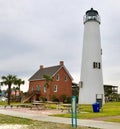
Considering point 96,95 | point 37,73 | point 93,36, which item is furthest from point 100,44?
point 37,73

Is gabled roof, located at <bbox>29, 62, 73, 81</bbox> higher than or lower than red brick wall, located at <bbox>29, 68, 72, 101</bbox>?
higher

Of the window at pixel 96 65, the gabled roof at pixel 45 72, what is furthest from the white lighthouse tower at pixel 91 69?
the gabled roof at pixel 45 72

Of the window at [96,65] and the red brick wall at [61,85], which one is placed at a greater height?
the window at [96,65]

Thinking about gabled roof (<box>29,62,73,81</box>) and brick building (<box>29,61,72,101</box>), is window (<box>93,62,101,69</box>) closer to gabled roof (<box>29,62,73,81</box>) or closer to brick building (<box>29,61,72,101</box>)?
brick building (<box>29,61,72,101</box>)

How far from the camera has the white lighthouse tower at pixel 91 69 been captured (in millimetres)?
40312

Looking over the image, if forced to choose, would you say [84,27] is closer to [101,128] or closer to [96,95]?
[96,95]

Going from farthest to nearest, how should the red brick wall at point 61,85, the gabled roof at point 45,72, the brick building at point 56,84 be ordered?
the gabled roof at point 45,72 → the red brick wall at point 61,85 → the brick building at point 56,84

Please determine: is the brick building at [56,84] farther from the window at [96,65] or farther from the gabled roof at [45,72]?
the window at [96,65]

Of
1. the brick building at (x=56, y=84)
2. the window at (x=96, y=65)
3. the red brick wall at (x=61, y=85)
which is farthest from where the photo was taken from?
the red brick wall at (x=61, y=85)

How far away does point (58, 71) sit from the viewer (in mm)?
54281

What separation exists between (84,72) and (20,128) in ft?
94.8

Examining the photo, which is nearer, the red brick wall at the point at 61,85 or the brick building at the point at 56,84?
the brick building at the point at 56,84

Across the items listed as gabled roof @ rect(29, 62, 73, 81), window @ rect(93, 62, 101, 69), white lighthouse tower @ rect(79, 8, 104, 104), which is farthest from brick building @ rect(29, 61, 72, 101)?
window @ rect(93, 62, 101, 69)

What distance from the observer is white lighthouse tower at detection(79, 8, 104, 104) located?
4031 centimetres
